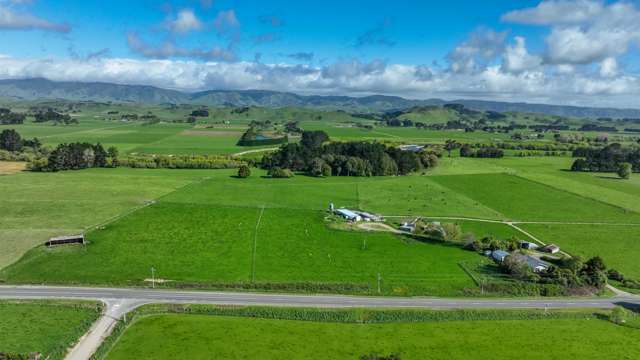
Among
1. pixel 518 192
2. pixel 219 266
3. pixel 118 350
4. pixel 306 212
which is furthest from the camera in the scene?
pixel 518 192

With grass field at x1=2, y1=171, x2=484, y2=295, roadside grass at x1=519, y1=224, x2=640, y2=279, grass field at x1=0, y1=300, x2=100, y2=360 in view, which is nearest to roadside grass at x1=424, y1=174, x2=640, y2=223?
roadside grass at x1=519, y1=224, x2=640, y2=279

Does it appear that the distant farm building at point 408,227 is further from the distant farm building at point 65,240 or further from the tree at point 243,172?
the tree at point 243,172

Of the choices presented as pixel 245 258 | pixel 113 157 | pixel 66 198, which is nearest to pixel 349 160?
pixel 113 157

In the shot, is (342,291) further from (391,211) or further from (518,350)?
(391,211)

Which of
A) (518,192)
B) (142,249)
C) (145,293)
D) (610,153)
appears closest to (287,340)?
(145,293)

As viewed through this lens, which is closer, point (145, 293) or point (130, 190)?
point (145, 293)

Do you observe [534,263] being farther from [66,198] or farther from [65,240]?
[66,198]

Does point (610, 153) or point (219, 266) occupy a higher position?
point (610, 153)
